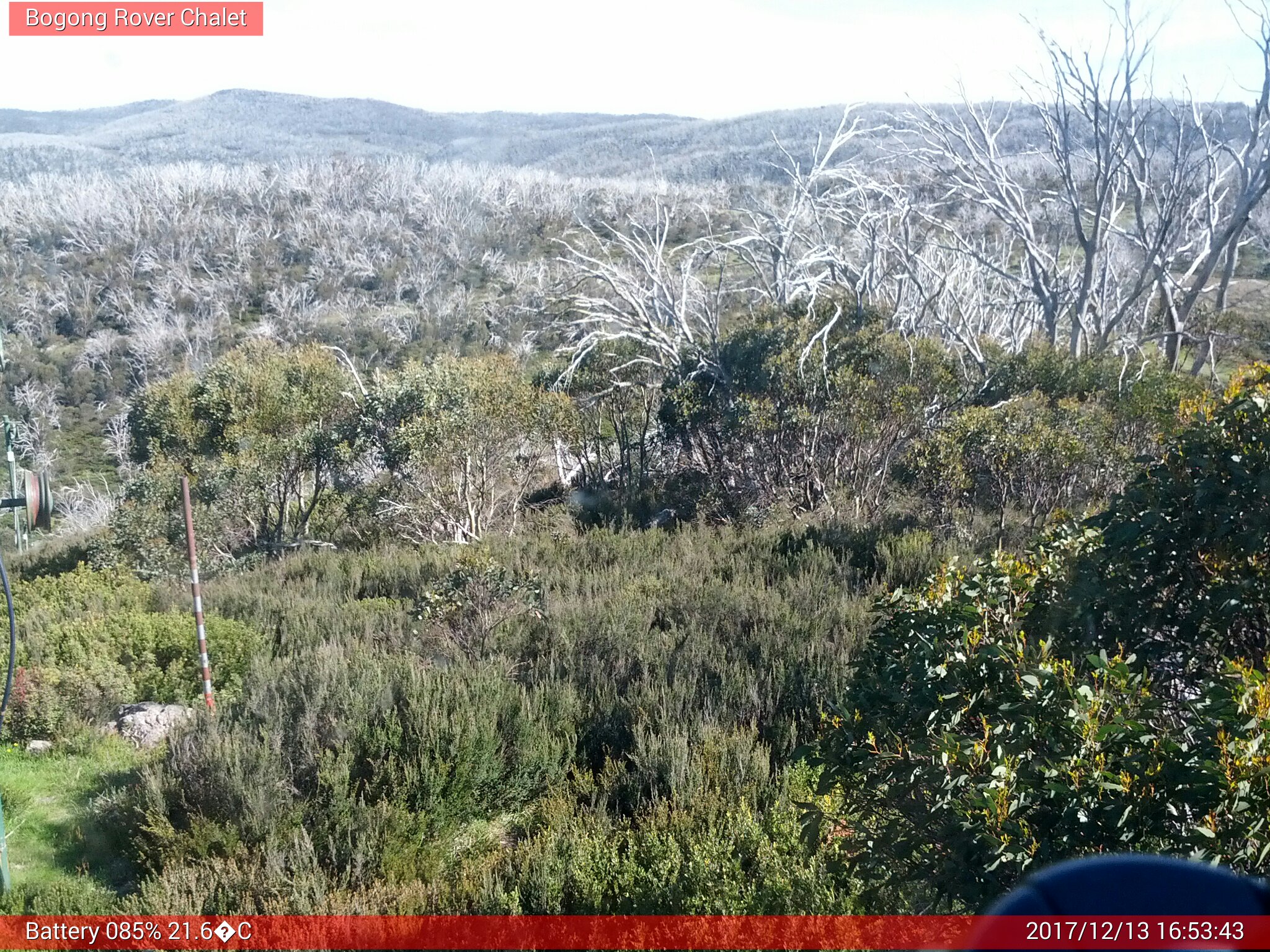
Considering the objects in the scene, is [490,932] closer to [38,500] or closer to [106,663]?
[38,500]

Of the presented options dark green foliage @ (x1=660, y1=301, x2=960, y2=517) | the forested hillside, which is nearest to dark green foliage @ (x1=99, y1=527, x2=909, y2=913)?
the forested hillside

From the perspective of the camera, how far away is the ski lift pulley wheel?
3988 millimetres

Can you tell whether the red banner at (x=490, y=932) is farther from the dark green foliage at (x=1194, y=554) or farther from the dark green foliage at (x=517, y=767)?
the dark green foliage at (x=1194, y=554)

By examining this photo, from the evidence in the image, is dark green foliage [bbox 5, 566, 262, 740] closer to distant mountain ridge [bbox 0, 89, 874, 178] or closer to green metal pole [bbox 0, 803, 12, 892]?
green metal pole [bbox 0, 803, 12, 892]

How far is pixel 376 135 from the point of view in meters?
91.8

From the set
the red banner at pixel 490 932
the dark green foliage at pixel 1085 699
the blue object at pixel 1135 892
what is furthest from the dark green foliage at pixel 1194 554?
the blue object at pixel 1135 892

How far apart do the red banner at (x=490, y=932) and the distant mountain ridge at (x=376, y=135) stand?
198 feet

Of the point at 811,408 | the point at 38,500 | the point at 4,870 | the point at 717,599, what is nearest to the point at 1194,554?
the point at 38,500

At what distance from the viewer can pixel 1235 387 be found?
337 centimetres

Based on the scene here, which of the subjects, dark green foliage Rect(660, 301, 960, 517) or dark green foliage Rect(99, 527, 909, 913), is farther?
dark green foliage Rect(660, 301, 960, 517)

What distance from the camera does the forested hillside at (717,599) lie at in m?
2.96

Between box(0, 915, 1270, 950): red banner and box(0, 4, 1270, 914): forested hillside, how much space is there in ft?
0.31

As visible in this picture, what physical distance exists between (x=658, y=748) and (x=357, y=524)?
1053cm

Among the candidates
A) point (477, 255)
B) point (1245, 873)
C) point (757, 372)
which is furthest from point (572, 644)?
point (477, 255)
